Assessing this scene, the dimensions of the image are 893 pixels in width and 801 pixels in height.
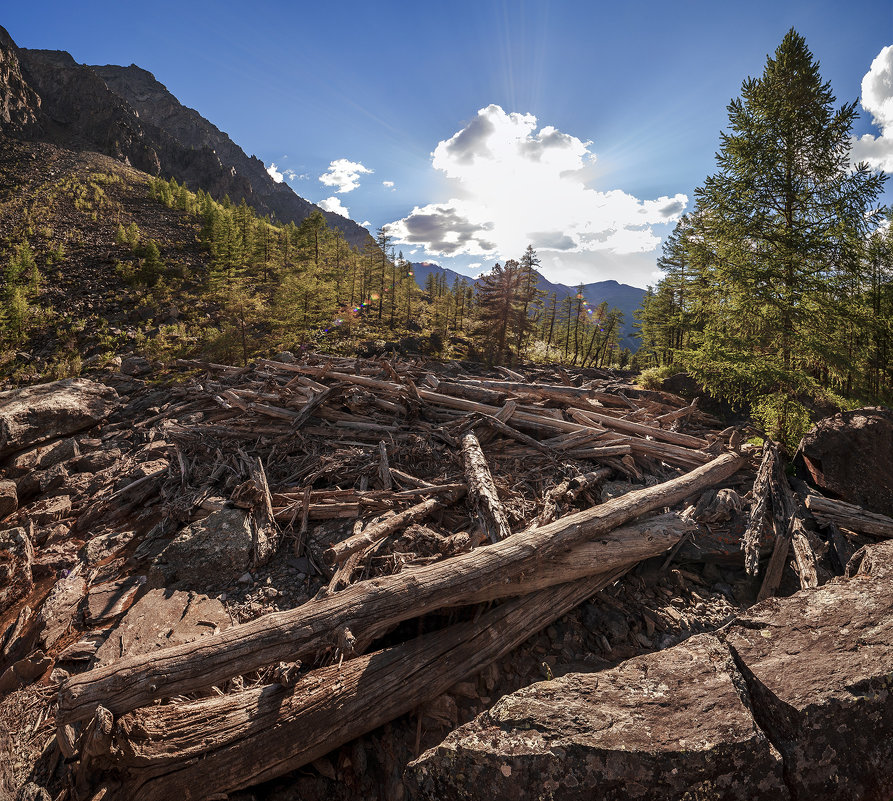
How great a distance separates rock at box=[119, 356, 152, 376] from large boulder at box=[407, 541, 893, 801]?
22838 millimetres

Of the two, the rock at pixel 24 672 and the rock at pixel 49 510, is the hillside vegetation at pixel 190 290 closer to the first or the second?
the rock at pixel 49 510

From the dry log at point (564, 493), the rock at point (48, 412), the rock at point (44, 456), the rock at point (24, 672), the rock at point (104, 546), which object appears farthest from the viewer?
the rock at point (48, 412)

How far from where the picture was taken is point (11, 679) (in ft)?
12.5

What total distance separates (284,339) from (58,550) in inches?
887

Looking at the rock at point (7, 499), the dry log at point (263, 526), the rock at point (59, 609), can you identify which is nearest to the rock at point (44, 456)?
the rock at point (7, 499)

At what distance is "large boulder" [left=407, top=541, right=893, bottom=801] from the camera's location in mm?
2172

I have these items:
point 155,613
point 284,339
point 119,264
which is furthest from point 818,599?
→ point 119,264

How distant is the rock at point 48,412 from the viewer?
8586 millimetres

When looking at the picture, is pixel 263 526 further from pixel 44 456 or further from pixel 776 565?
pixel 776 565

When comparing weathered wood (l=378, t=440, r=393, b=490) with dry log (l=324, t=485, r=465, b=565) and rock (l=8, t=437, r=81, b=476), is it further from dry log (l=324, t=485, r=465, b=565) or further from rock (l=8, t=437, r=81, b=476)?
rock (l=8, t=437, r=81, b=476)

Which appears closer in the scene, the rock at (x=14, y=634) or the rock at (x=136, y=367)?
the rock at (x=14, y=634)

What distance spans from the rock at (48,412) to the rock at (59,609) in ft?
→ 20.0

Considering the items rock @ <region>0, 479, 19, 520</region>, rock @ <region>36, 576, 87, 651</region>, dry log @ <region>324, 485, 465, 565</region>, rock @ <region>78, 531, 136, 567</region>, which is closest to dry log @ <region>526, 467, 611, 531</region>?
dry log @ <region>324, 485, 465, 565</region>

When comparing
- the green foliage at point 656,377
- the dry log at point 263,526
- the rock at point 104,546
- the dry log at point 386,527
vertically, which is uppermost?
the green foliage at point 656,377
